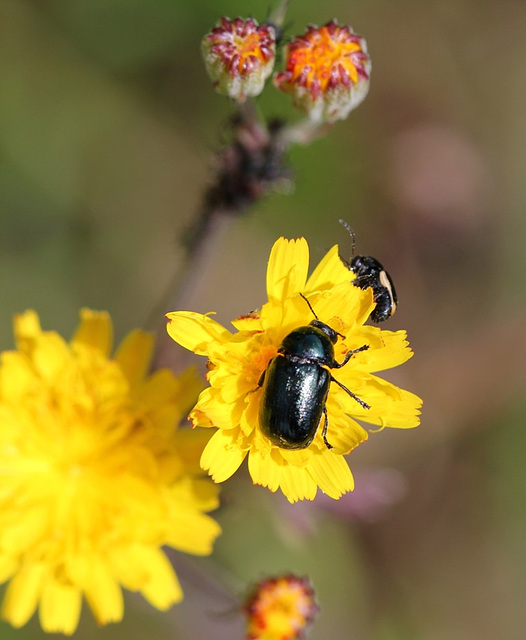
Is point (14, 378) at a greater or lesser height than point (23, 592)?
greater

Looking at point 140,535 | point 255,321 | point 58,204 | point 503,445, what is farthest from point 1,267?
point 503,445

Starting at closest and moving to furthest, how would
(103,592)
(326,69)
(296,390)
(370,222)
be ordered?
(296,390)
(326,69)
(103,592)
(370,222)

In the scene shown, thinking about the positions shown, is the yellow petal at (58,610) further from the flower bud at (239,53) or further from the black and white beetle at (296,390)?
the flower bud at (239,53)

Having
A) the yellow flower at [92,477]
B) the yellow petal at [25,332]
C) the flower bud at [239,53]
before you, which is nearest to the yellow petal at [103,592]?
the yellow flower at [92,477]

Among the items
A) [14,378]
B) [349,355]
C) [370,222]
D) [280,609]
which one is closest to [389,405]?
[349,355]

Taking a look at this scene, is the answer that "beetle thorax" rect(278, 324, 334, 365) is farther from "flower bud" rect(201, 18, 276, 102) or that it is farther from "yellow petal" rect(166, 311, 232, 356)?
"flower bud" rect(201, 18, 276, 102)

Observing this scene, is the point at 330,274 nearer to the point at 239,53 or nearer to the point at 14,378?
the point at 239,53
